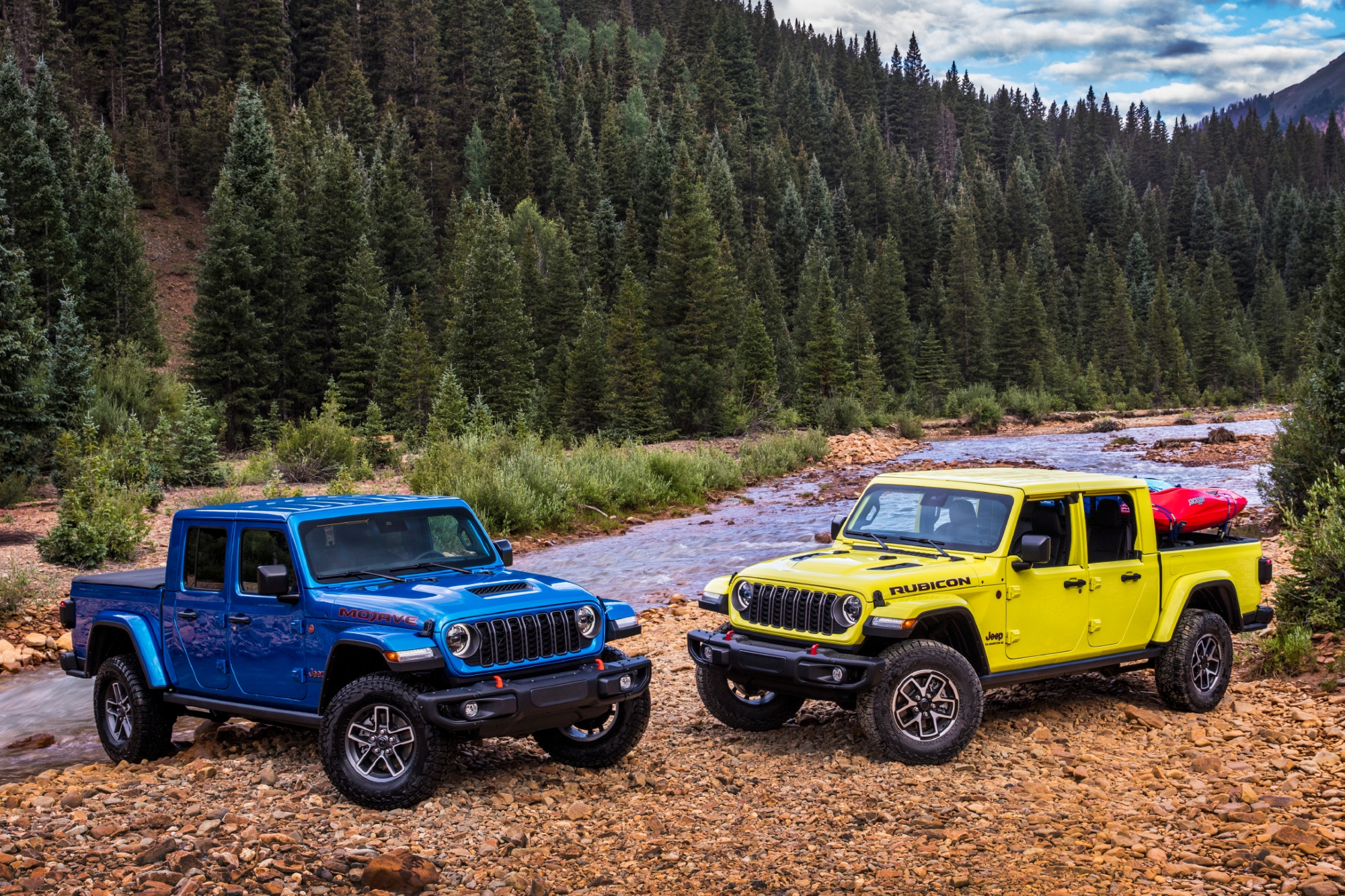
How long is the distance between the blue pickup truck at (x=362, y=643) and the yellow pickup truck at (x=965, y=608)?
Result: 3.77ft

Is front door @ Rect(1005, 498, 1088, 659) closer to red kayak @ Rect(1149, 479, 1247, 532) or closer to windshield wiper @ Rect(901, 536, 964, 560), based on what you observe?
windshield wiper @ Rect(901, 536, 964, 560)

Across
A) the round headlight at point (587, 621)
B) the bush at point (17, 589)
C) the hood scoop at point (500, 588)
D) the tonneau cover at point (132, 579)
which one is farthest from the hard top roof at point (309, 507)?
the bush at point (17, 589)

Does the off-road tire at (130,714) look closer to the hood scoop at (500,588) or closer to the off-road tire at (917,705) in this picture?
the hood scoop at (500,588)

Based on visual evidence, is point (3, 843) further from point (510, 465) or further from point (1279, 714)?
point (510, 465)

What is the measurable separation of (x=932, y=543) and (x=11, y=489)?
21.5m

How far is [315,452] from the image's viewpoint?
30312 millimetres

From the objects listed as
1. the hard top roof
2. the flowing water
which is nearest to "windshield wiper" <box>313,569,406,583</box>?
the hard top roof

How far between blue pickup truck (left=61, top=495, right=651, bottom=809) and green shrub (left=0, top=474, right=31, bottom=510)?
55.1 ft

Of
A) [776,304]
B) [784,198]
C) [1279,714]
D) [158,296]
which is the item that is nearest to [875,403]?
[776,304]

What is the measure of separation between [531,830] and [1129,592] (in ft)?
16.4

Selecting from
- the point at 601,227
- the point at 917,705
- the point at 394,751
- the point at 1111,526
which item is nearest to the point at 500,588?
the point at 394,751

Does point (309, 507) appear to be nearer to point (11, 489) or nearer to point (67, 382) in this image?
point (11, 489)

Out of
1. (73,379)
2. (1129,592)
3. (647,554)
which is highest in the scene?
(73,379)

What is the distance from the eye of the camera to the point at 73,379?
26938 mm
